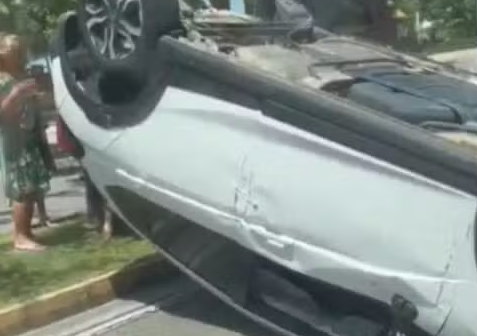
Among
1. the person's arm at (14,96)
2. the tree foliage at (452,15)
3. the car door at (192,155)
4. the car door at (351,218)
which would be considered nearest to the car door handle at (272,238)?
the car door at (351,218)

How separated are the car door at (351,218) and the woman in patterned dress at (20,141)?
9.25 feet

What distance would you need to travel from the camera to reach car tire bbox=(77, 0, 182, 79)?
5.16 metres

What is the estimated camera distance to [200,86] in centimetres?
499

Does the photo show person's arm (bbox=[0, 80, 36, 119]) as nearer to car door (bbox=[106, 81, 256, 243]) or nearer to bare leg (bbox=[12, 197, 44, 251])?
bare leg (bbox=[12, 197, 44, 251])

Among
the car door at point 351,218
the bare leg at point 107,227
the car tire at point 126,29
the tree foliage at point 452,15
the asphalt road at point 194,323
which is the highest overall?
the car tire at point 126,29

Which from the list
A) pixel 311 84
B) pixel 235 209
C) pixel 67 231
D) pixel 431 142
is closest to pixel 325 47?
pixel 311 84

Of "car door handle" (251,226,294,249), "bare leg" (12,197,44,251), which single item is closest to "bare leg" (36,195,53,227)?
"bare leg" (12,197,44,251)

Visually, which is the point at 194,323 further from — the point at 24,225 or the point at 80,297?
the point at 24,225

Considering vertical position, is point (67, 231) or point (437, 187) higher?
point (437, 187)

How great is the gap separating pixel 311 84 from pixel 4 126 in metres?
3.03

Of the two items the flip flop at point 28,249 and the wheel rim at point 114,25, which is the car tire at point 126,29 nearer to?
the wheel rim at point 114,25

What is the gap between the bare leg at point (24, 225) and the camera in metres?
7.26

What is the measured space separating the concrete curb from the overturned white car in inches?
25.7

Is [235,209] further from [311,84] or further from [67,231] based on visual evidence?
[67,231]
